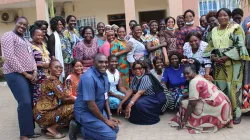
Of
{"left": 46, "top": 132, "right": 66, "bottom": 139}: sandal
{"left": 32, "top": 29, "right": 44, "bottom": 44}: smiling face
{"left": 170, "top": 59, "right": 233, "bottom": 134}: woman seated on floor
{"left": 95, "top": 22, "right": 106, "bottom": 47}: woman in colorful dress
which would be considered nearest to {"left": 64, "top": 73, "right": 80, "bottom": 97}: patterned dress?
{"left": 46, "top": 132, "right": 66, "bottom": 139}: sandal

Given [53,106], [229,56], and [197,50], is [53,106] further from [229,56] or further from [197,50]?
[229,56]

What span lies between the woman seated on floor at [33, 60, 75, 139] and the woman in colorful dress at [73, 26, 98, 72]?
82cm

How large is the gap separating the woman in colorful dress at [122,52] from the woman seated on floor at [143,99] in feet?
2.18

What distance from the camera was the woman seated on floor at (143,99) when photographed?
4473mm

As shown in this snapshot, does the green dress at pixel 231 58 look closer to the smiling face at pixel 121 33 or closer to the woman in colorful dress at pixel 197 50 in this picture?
the woman in colorful dress at pixel 197 50

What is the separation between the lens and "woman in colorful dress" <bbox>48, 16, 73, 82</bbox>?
4.82 meters

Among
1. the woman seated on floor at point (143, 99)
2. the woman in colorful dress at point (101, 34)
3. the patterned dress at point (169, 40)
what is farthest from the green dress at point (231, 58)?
the woman in colorful dress at point (101, 34)

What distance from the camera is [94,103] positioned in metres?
3.67

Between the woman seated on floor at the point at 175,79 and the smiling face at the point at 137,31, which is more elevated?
the smiling face at the point at 137,31

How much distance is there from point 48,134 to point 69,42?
1.85m

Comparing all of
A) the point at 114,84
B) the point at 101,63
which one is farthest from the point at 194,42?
the point at 101,63

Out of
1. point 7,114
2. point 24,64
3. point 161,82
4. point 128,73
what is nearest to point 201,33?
point 161,82

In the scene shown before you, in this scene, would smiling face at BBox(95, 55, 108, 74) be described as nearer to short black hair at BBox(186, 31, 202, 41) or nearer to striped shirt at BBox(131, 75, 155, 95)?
striped shirt at BBox(131, 75, 155, 95)

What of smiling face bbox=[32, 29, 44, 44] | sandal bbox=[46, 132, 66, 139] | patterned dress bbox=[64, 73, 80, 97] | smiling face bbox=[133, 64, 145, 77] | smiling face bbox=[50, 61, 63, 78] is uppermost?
smiling face bbox=[32, 29, 44, 44]
